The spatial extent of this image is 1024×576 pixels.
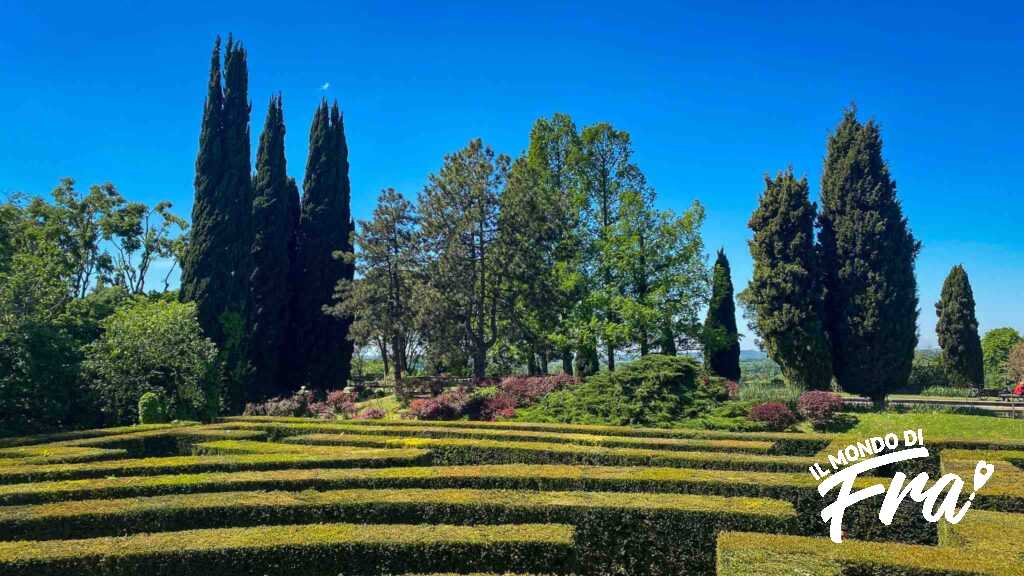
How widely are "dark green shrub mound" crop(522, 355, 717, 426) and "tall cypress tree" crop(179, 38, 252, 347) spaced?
1754cm

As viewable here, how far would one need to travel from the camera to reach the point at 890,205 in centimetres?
2588

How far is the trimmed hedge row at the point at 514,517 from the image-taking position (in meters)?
8.20

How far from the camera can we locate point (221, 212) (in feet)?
102

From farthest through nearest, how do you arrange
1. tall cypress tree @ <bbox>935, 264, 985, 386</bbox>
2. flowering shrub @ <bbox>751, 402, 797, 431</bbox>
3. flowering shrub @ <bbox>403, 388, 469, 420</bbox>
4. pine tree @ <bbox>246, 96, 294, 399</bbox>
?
tall cypress tree @ <bbox>935, 264, 985, 386</bbox> → pine tree @ <bbox>246, 96, 294, 399</bbox> → flowering shrub @ <bbox>403, 388, 469, 420</bbox> → flowering shrub @ <bbox>751, 402, 797, 431</bbox>

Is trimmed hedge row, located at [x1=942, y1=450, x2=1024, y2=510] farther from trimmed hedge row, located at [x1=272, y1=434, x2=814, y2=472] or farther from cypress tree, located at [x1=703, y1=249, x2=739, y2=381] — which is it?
cypress tree, located at [x1=703, y1=249, x2=739, y2=381]

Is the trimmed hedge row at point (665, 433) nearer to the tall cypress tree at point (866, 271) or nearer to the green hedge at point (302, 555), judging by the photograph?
the green hedge at point (302, 555)

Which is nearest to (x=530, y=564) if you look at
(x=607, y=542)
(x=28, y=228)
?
(x=607, y=542)

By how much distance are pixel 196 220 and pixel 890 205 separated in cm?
3112

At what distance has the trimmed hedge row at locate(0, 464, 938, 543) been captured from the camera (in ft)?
30.3

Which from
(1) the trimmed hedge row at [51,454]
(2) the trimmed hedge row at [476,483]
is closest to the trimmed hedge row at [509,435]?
(2) the trimmed hedge row at [476,483]

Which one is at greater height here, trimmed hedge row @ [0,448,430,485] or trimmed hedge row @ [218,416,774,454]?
trimmed hedge row @ [0,448,430,485]

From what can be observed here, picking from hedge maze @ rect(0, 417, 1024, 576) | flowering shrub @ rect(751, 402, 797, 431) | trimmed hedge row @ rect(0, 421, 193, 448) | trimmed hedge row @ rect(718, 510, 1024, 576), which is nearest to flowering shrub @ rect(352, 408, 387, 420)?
trimmed hedge row @ rect(0, 421, 193, 448)

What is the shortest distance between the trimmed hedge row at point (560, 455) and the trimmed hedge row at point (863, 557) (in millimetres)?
4297

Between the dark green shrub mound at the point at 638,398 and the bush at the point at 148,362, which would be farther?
the bush at the point at 148,362
